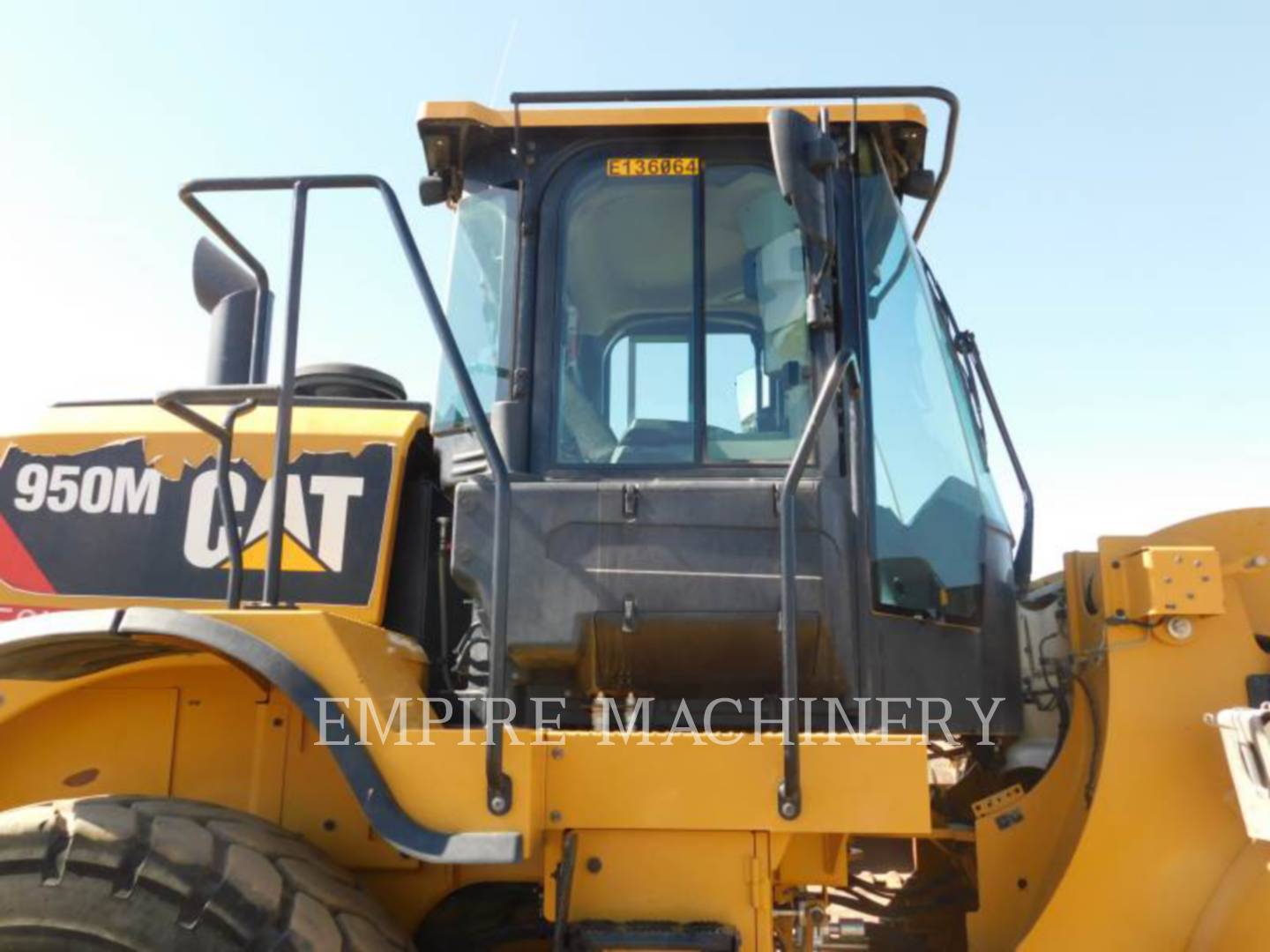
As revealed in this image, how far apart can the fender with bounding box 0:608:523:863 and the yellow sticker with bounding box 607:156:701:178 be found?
5.60 ft

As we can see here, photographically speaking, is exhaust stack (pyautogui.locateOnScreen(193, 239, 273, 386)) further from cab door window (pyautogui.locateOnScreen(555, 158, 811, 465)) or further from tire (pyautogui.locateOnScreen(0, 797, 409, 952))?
tire (pyautogui.locateOnScreen(0, 797, 409, 952))

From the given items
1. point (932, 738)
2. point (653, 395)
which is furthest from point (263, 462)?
point (932, 738)

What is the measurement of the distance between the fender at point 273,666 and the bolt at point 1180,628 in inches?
73.2

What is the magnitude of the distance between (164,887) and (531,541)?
1160 millimetres

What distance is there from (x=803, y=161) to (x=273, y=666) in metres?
1.72

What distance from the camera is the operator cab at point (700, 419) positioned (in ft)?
9.30

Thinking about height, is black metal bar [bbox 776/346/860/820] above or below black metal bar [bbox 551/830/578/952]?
above

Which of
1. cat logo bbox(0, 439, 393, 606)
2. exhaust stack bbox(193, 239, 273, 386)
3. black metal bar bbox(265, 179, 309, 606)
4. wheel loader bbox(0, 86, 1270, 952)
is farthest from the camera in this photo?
exhaust stack bbox(193, 239, 273, 386)

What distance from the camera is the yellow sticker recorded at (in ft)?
10.5

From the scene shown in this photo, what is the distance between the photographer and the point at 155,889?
7.37 feet

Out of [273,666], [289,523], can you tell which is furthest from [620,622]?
[289,523]

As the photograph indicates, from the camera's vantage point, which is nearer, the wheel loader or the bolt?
the wheel loader

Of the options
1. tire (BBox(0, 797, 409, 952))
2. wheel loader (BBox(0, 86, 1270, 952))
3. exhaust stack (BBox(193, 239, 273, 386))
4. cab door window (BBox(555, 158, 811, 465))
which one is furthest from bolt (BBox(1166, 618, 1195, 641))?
exhaust stack (BBox(193, 239, 273, 386))

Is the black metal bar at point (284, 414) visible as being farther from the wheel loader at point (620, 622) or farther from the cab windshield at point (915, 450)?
the cab windshield at point (915, 450)
